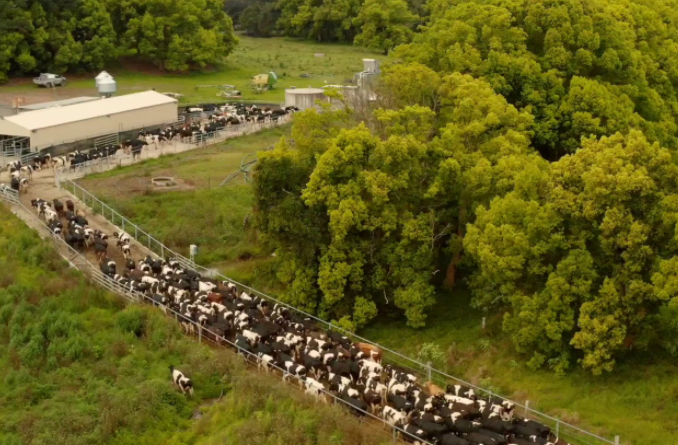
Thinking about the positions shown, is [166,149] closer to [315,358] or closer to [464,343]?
[464,343]

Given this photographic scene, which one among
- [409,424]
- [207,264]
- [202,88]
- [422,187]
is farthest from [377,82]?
[202,88]

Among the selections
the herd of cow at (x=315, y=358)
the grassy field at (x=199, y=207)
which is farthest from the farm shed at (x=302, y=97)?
the herd of cow at (x=315, y=358)

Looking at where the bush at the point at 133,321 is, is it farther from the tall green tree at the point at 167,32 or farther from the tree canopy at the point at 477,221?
the tall green tree at the point at 167,32

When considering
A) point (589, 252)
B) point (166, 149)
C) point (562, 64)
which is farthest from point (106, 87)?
point (589, 252)

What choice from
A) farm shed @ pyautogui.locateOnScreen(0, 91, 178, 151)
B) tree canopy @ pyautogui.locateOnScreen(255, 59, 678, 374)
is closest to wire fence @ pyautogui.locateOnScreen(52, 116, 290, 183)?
farm shed @ pyautogui.locateOnScreen(0, 91, 178, 151)

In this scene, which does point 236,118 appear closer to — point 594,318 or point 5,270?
point 5,270

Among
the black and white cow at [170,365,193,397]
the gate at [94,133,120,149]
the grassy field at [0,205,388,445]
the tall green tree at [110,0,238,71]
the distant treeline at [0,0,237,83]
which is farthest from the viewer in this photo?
the tall green tree at [110,0,238,71]

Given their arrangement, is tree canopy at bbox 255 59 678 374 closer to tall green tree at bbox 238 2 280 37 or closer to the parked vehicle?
the parked vehicle
